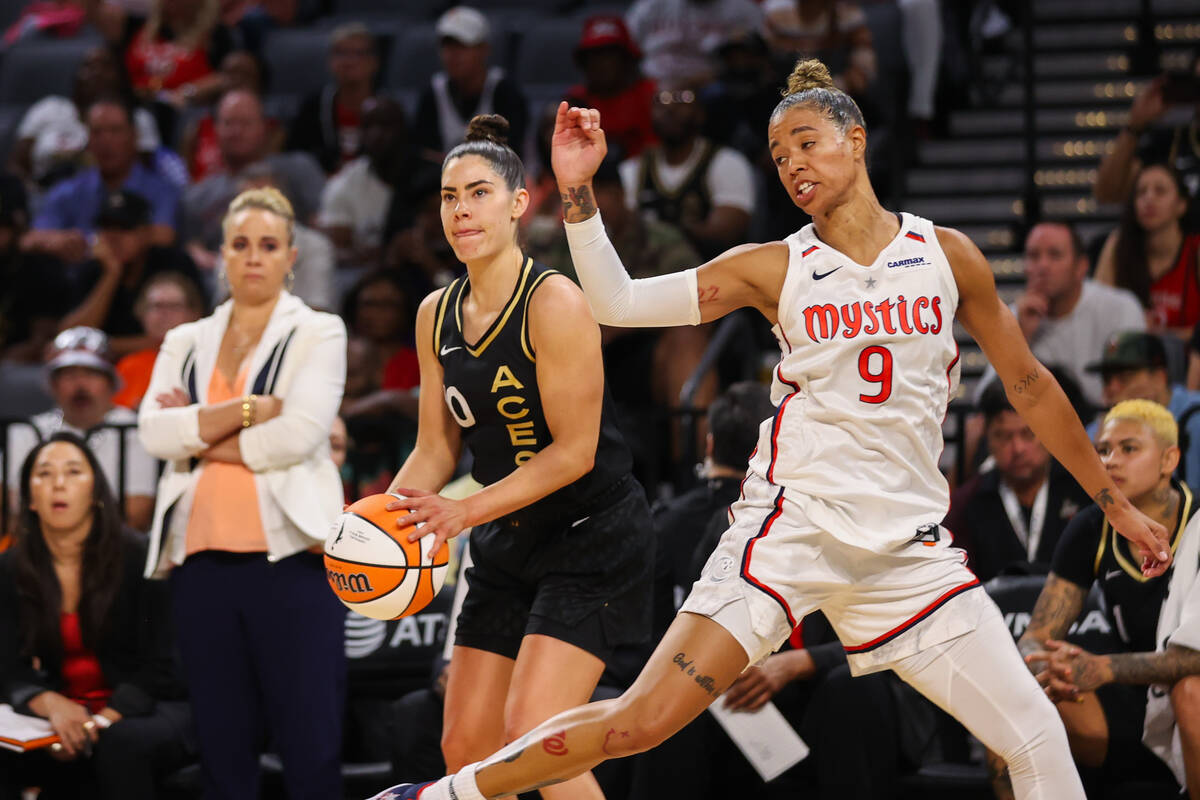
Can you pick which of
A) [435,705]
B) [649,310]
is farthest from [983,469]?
[649,310]

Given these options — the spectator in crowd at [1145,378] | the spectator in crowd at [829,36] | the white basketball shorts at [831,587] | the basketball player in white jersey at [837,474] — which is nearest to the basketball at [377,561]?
the basketball player in white jersey at [837,474]

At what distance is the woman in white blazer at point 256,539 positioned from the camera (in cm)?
486

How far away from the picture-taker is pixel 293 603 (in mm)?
4879

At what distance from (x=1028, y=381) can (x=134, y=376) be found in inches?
196

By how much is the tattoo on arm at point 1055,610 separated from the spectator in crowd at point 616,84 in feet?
14.6

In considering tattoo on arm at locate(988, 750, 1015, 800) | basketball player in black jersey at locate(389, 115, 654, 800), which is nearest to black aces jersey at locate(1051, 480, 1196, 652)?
tattoo on arm at locate(988, 750, 1015, 800)

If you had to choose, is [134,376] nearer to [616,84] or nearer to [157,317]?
[157,317]

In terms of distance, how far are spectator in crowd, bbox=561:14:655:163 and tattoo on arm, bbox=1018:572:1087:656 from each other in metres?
4.46

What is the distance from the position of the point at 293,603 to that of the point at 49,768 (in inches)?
53.3

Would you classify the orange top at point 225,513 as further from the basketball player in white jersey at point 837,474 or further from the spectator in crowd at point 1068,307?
the spectator in crowd at point 1068,307

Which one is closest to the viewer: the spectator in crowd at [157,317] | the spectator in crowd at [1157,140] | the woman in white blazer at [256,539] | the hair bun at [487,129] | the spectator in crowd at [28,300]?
the hair bun at [487,129]

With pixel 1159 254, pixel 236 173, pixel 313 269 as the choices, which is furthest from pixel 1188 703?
pixel 236 173

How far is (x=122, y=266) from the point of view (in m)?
8.14

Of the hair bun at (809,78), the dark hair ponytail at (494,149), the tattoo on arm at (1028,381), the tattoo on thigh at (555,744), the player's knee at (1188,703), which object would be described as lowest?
the player's knee at (1188,703)
